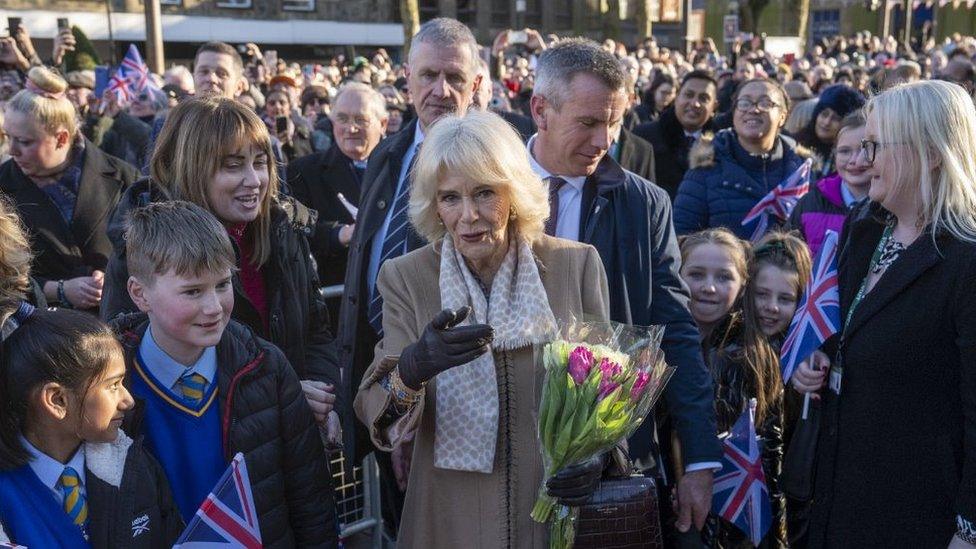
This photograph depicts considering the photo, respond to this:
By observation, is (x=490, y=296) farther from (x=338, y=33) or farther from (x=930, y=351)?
(x=338, y=33)

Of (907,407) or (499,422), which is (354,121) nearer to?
(499,422)

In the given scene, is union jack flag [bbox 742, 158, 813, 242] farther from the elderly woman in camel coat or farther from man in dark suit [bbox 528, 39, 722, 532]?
the elderly woman in camel coat

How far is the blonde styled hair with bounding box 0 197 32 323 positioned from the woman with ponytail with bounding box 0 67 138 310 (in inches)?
82.2

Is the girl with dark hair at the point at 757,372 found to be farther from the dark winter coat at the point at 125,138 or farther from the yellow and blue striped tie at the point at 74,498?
the dark winter coat at the point at 125,138

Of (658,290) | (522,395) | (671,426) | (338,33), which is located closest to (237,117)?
(522,395)

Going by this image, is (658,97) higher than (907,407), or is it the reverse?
(658,97)

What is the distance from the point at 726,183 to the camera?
18.4ft

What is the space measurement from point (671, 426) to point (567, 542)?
98 centimetres

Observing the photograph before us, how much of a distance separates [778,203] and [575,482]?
3.64 m

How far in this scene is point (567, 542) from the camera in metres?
2.43

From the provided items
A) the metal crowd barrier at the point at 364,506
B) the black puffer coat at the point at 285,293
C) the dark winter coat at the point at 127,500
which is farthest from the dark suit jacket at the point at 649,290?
the metal crowd barrier at the point at 364,506

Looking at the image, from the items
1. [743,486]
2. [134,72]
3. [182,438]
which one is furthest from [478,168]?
[134,72]

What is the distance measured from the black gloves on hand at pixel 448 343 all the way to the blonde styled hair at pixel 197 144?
104cm

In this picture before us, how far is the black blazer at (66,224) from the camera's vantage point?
4.59 metres
